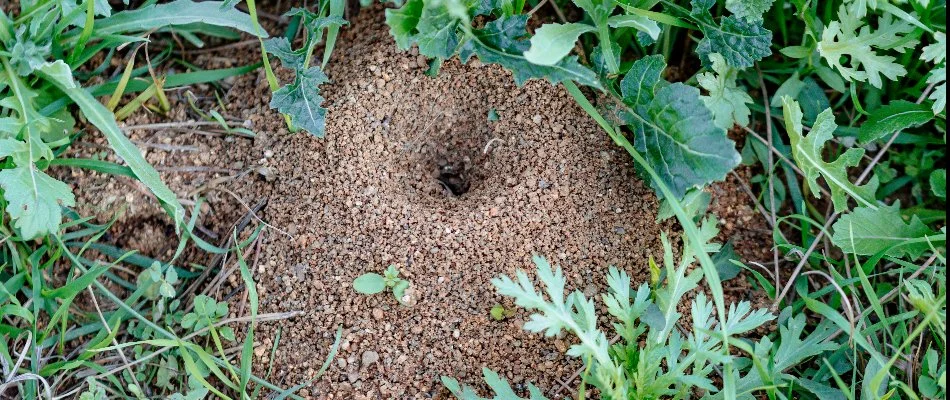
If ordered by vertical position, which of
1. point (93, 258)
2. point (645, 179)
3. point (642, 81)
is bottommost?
point (93, 258)

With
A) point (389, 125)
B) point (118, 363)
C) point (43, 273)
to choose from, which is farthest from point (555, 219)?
point (43, 273)

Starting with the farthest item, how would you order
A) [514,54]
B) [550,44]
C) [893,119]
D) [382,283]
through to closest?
[893,119] < [382,283] < [514,54] < [550,44]

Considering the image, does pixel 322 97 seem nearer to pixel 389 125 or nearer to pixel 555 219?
pixel 389 125

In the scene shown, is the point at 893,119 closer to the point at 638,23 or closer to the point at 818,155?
the point at 818,155

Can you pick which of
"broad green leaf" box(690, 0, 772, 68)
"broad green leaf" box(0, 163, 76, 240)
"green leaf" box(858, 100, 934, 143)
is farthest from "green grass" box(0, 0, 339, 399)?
"green leaf" box(858, 100, 934, 143)

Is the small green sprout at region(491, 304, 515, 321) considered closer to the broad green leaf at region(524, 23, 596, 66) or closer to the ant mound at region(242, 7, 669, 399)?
the ant mound at region(242, 7, 669, 399)

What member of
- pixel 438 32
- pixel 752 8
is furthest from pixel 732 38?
pixel 438 32

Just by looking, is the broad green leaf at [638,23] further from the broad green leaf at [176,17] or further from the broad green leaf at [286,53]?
the broad green leaf at [176,17]

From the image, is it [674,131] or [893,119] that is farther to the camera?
[893,119]
